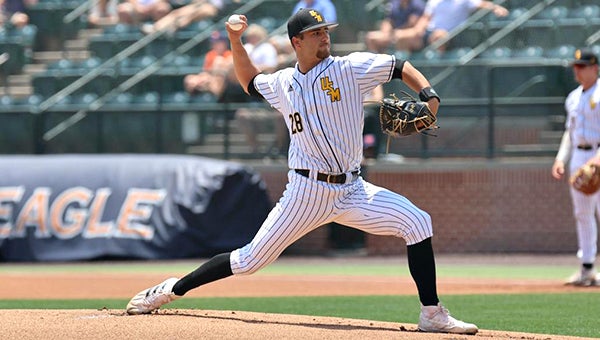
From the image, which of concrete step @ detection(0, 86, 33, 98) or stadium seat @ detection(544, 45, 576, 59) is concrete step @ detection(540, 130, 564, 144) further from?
concrete step @ detection(0, 86, 33, 98)

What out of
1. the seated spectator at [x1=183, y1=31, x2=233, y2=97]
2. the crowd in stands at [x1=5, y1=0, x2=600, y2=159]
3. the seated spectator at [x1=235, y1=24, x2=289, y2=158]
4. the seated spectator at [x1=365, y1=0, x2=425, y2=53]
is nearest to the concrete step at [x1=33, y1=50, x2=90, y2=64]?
the crowd in stands at [x1=5, y1=0, x2=600, y2=159]

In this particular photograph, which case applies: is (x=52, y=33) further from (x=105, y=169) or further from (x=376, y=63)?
(x=376, y=63)

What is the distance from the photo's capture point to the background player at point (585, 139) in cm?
1012

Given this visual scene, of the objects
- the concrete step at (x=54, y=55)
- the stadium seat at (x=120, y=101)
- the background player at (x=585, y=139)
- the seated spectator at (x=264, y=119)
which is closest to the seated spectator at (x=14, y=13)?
the concrete step at (x=54, y=55)

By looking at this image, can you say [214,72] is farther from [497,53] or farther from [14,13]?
[14,13]

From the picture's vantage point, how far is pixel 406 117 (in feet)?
21.0

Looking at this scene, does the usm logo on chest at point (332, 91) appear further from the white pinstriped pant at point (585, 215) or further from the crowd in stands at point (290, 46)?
the crowd in stands at point (290, 46)

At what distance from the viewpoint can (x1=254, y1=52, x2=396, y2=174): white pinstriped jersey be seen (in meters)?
6.41

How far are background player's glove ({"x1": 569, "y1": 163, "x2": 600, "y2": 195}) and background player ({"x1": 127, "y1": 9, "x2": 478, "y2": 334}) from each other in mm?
3719

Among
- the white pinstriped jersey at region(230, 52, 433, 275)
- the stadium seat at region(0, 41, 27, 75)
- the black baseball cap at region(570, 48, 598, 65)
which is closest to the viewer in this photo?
the white pinstriped jersey at region(230, 52, 433, 275)

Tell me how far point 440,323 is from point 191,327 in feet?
4.63

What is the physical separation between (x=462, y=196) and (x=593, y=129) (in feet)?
14.6

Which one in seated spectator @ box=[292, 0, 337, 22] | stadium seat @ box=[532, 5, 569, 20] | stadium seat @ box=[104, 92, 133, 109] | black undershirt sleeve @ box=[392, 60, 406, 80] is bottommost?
stadium seat @ box=[104, 92, 133, 109]

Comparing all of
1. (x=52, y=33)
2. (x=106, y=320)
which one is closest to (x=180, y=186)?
(x=52, y=33)
